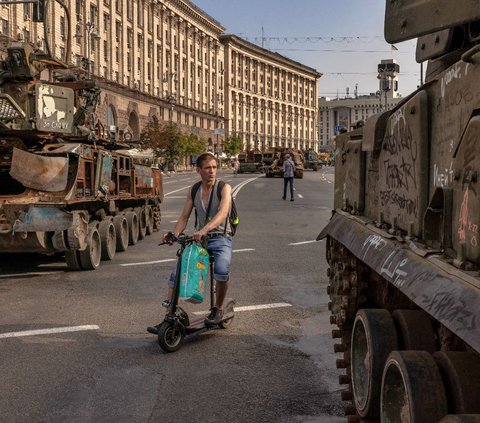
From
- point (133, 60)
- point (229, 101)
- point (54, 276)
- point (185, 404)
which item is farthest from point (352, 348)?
point (229, 101)

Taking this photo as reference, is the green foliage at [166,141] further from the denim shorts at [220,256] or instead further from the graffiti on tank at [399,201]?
the graffiti on tank at [399,201]

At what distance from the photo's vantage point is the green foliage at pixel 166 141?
69.5 m

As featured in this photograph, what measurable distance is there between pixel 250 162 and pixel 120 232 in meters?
53.1

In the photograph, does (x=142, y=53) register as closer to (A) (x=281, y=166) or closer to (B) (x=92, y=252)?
(A) (x=281, y=166)

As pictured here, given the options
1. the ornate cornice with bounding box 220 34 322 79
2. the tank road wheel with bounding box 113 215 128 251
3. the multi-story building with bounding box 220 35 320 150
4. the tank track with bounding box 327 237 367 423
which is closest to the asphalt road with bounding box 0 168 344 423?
the tank track with bounding box 327 237 367 423

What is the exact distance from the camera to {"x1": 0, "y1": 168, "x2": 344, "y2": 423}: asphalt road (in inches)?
183

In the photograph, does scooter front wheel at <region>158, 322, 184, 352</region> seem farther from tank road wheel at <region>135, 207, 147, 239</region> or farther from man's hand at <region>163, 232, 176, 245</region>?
tank road wheel at <region>135, 207, 147, 239</region>

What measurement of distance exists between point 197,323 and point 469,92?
4337mm

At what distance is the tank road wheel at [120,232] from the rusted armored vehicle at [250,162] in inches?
2054

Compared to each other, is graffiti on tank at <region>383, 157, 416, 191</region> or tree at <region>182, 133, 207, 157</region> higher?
tree at <region>182, 133, 207, 157</region>

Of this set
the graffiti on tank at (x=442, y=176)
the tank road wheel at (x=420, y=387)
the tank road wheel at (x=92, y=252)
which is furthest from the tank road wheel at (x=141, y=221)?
the tank road wheel at (x=420, y=387)

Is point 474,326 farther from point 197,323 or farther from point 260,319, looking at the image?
point 260,319

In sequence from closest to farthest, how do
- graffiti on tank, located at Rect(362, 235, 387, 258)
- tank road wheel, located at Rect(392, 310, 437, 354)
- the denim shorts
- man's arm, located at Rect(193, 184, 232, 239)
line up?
tank road wheel, located at Rect(392, 310, 437, 354)
graffiti on tank, located at Rect(362, 235, 387, 258)
man's arm, located at Rect(193, 184, 232, 239)
the denim shorts

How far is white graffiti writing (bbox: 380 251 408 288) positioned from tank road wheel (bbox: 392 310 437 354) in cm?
29
